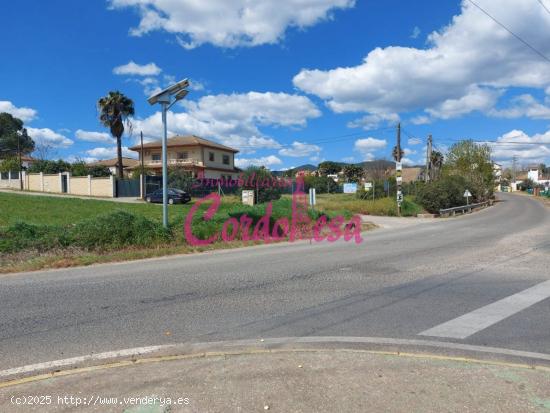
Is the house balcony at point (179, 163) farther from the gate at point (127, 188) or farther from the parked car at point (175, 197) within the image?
the parked car at point (175, 197)

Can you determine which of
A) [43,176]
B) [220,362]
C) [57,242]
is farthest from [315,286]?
[43,176]

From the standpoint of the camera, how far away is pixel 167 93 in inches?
547

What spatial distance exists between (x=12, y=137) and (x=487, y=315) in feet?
331

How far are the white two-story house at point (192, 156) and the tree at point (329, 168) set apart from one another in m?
48.2

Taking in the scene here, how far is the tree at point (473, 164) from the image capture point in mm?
58250

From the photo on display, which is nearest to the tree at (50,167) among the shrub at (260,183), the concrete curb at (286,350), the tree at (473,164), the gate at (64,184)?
the gate at (64,184)

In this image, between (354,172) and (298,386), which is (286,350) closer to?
(298,386)

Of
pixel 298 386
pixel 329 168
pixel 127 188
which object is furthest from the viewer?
pixel 329 168

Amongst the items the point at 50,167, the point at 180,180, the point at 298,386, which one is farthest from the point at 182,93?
the point at 50,167

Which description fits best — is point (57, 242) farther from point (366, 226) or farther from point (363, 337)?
point (366, 226)

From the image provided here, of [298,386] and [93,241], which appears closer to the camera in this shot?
[298,386]

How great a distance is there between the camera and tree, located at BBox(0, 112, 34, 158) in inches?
3425

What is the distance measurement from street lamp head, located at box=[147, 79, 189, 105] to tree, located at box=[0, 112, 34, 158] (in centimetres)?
8331

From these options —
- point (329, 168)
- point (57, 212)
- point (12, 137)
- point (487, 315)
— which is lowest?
point (487, 315)
